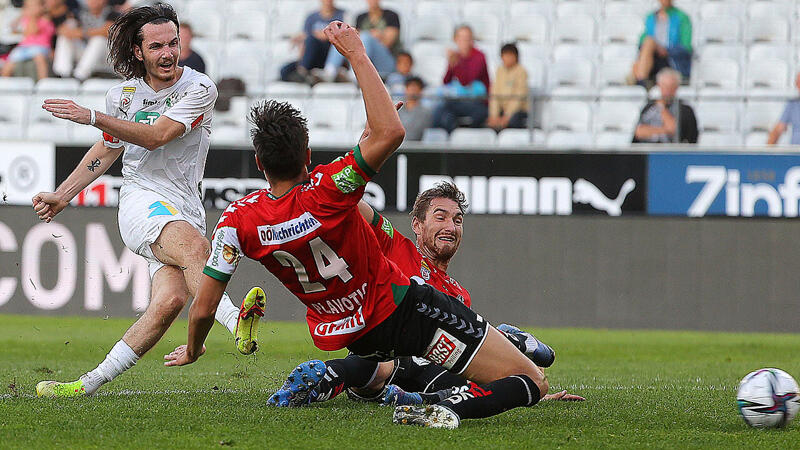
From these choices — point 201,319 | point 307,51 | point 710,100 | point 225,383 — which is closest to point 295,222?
point 201,319

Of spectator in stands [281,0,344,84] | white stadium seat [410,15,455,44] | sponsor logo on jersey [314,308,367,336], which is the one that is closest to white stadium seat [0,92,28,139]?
spectator in stands [281,0,344,84]

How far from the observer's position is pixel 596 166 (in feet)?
42.7

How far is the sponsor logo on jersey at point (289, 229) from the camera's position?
4.82m

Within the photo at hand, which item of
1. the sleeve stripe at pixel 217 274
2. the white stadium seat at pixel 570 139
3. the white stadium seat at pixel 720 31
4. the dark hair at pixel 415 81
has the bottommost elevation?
the sleeve stripe at pixel 217 274

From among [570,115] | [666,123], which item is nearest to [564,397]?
[666,123]

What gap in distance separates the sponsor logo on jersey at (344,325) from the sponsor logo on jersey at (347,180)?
0.64 m

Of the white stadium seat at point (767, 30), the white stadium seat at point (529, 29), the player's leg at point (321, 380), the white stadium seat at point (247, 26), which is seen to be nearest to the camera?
the player's leg at point (321, 380)

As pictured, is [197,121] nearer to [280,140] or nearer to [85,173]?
[85,173]

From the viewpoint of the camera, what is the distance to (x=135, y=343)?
6.13 metres

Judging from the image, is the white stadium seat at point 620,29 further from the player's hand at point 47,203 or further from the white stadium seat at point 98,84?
the player's hand at point 47,203

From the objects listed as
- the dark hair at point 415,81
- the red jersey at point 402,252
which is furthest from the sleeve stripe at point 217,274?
the dark hair at point 415,81

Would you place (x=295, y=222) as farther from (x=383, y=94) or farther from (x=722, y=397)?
(x=722, y=397)

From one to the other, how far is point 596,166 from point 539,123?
2.76ft

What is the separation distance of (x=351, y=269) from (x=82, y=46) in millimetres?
11530
